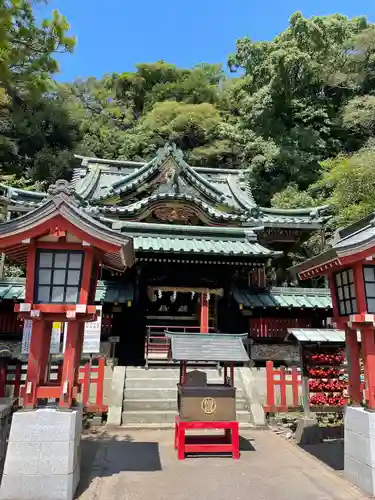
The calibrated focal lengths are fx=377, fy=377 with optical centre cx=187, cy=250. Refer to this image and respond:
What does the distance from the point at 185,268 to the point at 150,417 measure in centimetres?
584

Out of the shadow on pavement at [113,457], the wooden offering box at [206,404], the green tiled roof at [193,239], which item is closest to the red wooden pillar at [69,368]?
the shadow on pavement at [113,457]

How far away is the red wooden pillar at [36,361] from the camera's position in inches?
222

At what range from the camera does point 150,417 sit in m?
9.75

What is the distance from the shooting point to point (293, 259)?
24328 mm

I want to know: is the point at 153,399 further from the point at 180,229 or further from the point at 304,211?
the point at 304,211

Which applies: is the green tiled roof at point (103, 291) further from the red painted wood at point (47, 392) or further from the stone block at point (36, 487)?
the stone block at point (36, 487)

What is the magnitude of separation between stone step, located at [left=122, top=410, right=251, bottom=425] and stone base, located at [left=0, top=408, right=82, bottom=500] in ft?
14.0

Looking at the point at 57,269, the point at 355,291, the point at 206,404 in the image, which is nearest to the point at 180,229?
the point at 206,404

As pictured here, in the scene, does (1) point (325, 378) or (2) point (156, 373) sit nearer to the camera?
(1) point (325, 378)

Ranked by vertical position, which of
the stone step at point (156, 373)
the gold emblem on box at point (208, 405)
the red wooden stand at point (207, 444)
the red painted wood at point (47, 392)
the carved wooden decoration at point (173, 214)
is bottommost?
the red wooden stand at point (207, 444)

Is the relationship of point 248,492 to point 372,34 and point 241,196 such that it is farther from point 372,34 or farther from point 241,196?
point 372,34

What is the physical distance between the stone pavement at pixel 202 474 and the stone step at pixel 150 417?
1237mm

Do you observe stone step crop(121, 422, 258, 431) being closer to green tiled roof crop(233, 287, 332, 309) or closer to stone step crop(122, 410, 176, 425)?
stone step crop(122, 410, 176, 425)

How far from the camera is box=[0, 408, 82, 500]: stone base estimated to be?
5.18 m
